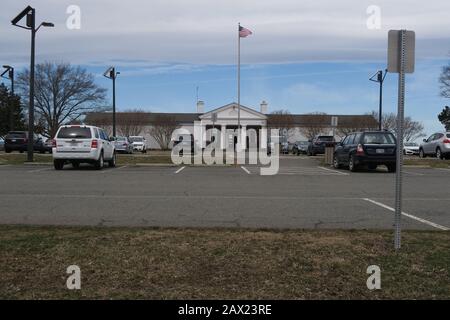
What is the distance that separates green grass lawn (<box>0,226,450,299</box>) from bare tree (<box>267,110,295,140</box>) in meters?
73.8

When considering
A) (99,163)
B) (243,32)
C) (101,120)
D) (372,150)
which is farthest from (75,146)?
(101,120)

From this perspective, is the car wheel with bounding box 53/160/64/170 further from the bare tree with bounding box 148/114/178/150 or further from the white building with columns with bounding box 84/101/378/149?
the bare tree with bounding box 148/114/178/150

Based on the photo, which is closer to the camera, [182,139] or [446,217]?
[446,217]

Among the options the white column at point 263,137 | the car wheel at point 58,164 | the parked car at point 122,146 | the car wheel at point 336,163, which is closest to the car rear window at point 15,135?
the parked car at point 122,146

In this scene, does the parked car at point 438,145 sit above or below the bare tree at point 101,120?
below

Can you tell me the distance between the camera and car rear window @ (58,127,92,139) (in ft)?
67.7

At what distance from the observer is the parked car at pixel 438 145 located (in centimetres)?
3212

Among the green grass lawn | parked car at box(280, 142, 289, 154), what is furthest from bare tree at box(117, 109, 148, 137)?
the green grass lawn

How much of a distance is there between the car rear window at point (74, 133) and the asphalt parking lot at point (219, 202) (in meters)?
3.64

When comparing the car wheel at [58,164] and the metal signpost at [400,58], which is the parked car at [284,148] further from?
the metal signpost at [400,58]
